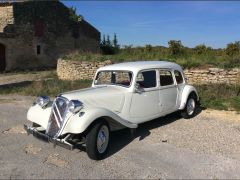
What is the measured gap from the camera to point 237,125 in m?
8.32

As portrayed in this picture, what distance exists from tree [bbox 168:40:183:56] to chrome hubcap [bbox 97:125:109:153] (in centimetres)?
1200

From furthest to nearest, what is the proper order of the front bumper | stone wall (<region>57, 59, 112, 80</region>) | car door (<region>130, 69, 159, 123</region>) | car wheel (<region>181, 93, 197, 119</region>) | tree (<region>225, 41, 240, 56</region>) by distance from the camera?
tree (<region>225, 41, 240, 56</region>) < stone wall (<region>57, 59, 112, 80</region>) < car wheel (<region>181, 93, 197, 119</region>) < car door (<region>130, 69, 159, 123</region>) < the front bumper

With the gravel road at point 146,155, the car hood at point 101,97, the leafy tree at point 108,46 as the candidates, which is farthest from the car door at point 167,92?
the leafy tree at point 108,46

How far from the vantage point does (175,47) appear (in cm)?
1809

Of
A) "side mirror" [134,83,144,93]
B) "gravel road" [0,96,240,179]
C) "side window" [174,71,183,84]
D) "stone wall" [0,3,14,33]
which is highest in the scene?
"stone wall" [0,3,14,33]

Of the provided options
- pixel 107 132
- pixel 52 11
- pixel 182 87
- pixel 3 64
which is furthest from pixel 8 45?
A: pixel 107 132

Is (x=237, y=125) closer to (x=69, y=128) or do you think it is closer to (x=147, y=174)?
(x=147, y=174)

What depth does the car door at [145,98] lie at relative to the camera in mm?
7191

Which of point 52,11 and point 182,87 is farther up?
point 52,11

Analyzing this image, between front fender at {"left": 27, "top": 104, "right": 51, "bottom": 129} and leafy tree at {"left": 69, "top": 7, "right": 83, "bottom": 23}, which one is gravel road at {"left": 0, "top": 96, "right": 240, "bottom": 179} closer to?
front fender at {"left": 27, "top": 104, "right": 51, "bottom": 129}

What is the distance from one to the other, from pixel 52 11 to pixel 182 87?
71.0 feet

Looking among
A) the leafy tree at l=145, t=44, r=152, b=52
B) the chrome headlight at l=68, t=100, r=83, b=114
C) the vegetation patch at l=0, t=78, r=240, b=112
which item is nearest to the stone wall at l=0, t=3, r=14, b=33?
the leafy tree at l=145, t=44, r=152, b=52

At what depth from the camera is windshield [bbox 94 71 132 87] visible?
24.4 feet

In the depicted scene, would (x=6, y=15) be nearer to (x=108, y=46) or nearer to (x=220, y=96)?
(x=108, y=46)
